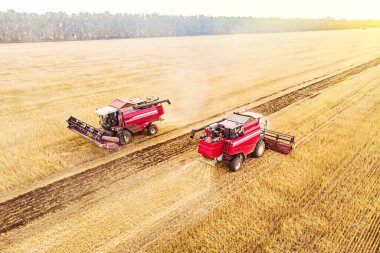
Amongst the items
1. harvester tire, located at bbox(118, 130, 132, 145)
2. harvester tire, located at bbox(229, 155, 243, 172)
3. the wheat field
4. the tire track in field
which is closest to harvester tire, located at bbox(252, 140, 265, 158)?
the wheat field

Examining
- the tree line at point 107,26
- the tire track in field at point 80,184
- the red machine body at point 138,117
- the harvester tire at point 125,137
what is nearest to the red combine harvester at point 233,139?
the tire track in field at point 80,184

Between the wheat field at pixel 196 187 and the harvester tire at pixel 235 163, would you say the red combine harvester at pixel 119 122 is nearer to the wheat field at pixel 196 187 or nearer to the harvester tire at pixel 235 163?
the wheat field at pixel 196 187

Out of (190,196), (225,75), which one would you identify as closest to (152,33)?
(225,75)

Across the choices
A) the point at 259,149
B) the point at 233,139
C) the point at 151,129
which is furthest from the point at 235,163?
the point at 151,129

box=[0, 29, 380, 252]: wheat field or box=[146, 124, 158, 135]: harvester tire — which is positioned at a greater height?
box=[146, 124, 158, 135]: harvester tire

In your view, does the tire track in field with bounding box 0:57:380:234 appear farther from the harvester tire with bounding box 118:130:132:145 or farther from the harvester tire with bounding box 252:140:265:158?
the harvester tire with bounding box 252:140:265:158
